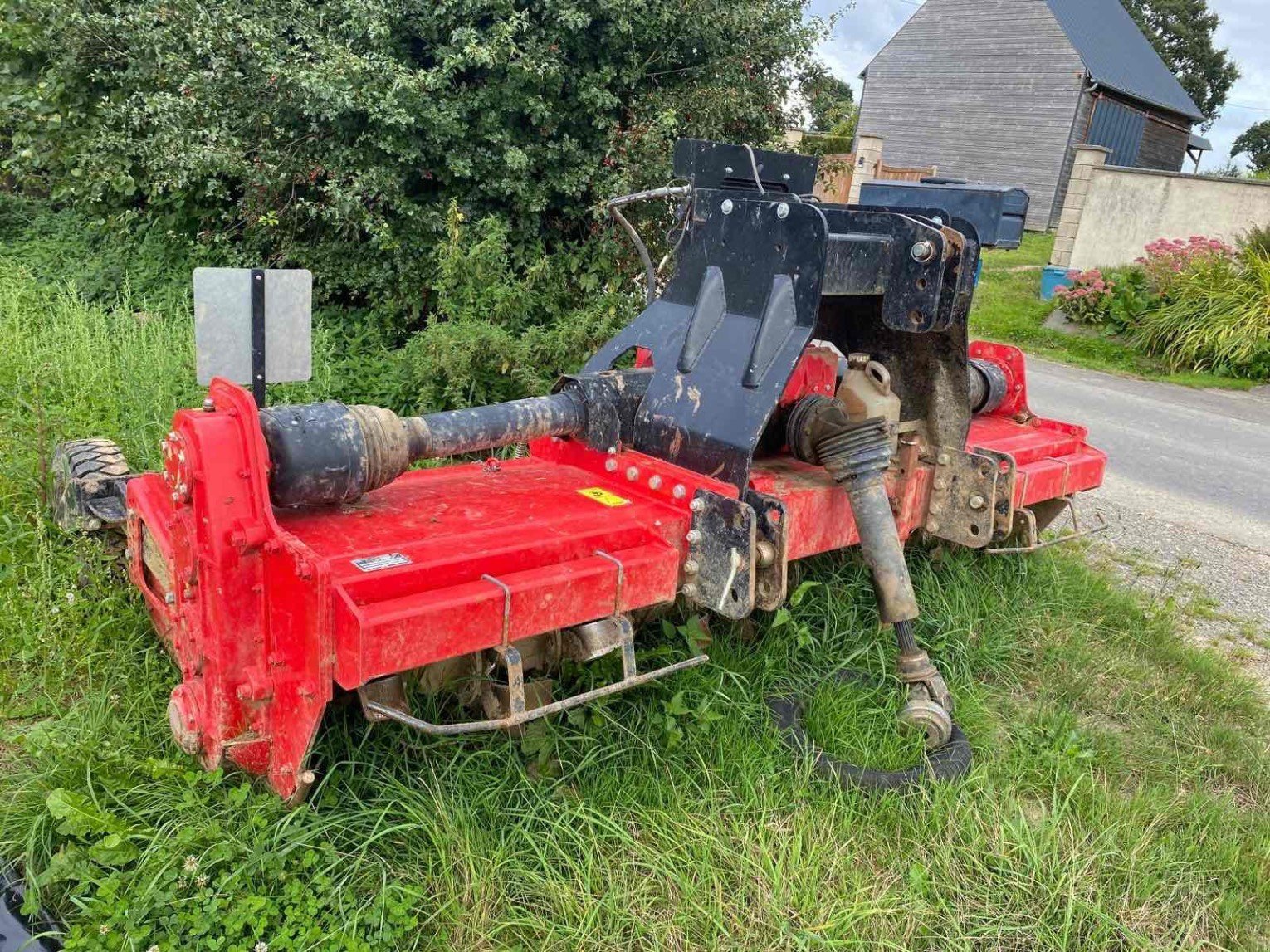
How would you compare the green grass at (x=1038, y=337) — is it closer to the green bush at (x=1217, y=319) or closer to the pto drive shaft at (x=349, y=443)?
the green bush at (x=1217, y=319)

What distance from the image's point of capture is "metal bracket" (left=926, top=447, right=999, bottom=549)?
337cm

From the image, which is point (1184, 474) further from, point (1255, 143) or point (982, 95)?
point (1255, 143)

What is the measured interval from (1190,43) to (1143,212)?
40789mm

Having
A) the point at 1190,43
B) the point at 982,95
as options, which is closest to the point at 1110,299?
the point at 982,95

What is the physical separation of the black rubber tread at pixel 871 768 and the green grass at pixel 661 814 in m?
0.05

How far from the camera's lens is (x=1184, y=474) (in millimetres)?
7355

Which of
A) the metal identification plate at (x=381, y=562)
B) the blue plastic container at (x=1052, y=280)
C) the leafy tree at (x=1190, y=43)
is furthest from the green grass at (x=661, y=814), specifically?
the leafy tree at (x=1190, y=43)

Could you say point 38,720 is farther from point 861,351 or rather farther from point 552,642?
point 861,351

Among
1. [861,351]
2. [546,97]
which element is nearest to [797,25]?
[546,97]

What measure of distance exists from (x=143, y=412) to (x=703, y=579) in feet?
9.97

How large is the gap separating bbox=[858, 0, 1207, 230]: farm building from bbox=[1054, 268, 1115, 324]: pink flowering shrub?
15.6 m

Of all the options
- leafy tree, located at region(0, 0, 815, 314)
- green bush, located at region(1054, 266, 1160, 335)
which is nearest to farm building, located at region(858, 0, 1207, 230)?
green bush, located at region(1054, 266, 1160, 335)

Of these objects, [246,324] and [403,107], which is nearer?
[246,324]

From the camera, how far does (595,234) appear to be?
6102mm
